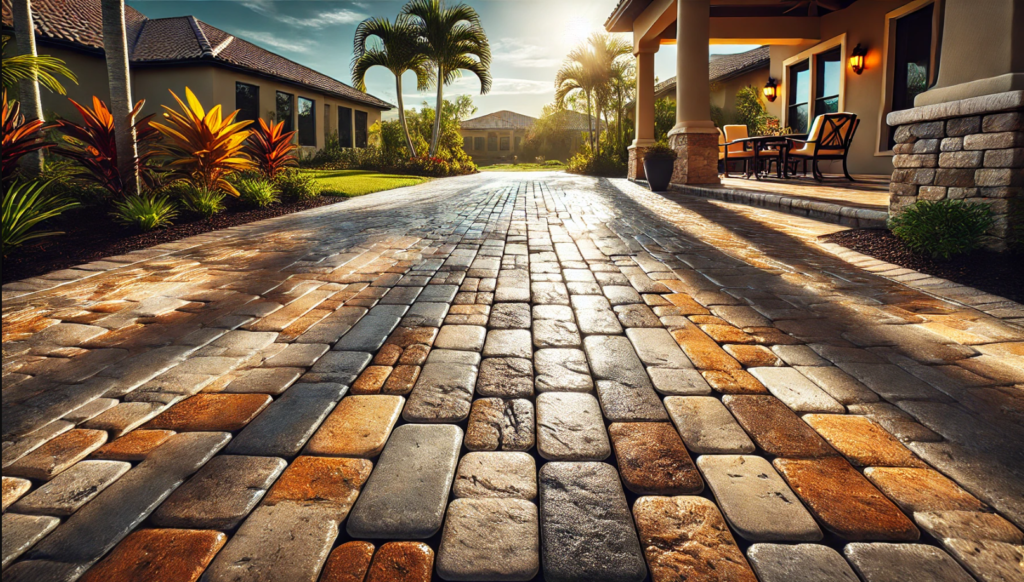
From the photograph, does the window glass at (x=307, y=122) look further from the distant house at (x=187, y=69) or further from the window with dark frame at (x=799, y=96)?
the window with dark frame at (x=799, y=96)

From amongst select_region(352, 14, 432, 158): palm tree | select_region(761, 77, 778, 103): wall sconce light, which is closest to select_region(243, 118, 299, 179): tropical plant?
select_region(352, 14, 432, 158): palm tree

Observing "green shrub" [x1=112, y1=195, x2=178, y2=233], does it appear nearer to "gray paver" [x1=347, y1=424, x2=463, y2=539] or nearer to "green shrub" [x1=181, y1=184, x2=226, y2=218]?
"green shrub" [x1=181, y1=184, x2=226, y2=218]

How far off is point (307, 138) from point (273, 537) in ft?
66.0

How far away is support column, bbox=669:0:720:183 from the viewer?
28.6 ft

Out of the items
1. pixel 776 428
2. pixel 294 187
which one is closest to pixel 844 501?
pixel 776 428

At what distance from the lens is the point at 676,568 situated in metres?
1.02

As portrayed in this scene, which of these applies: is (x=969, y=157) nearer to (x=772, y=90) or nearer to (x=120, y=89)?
(x=120, y=89)

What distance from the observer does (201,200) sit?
5.62 m

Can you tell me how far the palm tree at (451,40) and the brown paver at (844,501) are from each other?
18.3 meters

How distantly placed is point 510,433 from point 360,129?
77.9 ft

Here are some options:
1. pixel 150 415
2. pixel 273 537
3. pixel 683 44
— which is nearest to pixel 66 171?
pixel 150 415

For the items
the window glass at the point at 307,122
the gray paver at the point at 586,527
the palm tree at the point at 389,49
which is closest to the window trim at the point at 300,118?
the window glass at the point at 307,122

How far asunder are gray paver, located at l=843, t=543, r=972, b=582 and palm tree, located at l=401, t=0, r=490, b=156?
730 inches

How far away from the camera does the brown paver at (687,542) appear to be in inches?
39.6
